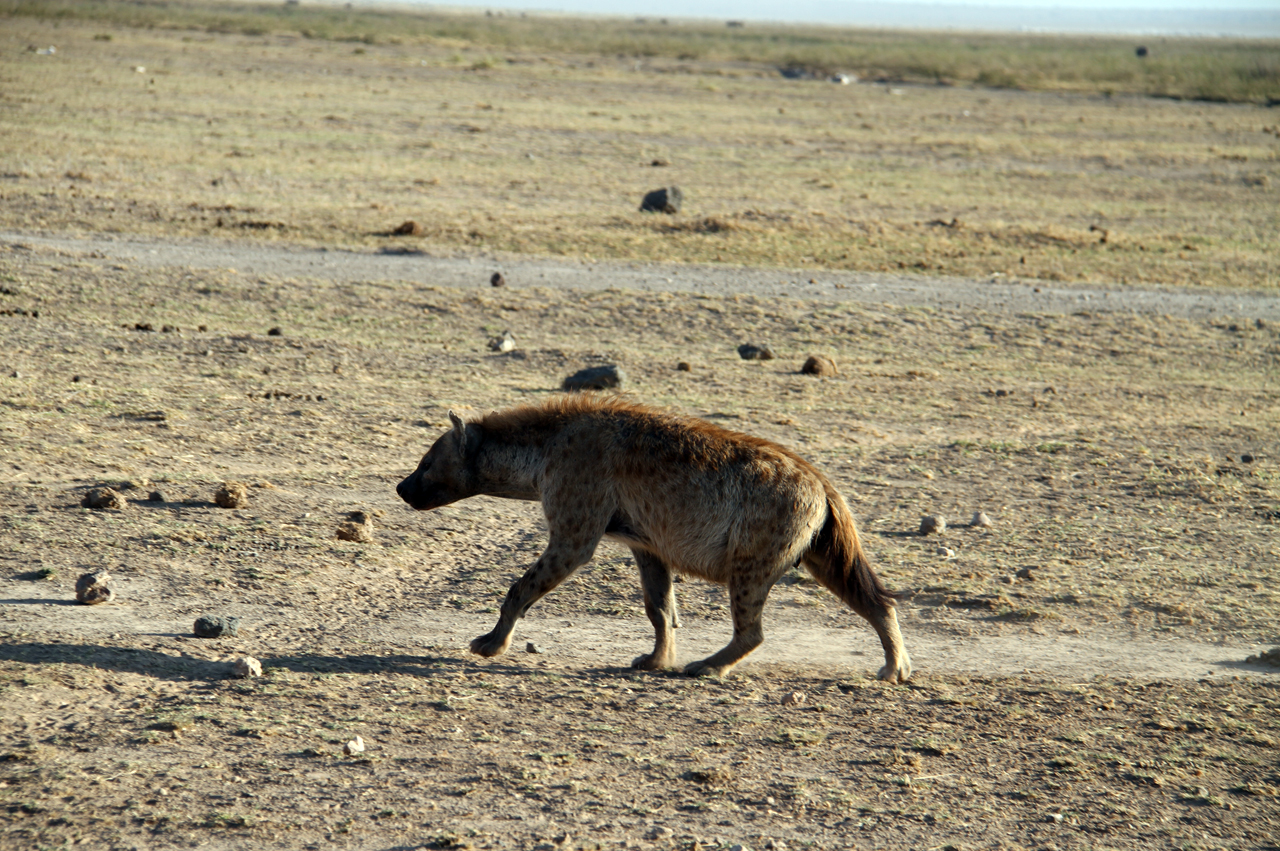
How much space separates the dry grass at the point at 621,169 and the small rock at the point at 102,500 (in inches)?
311

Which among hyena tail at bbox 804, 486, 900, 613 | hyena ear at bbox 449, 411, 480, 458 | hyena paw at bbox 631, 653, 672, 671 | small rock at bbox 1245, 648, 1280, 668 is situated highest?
hyena ear at bbox 449, 411, 480, 458

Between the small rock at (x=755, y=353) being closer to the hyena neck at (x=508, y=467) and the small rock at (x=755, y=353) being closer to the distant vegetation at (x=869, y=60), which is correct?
the hyena neck at (x=508, y=467)

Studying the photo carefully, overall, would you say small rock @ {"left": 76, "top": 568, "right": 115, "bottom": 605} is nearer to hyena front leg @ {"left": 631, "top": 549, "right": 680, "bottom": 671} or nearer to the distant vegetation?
hyena front leg @ {"left": 631, "top": 549, "right": 680, "bottom": 671}

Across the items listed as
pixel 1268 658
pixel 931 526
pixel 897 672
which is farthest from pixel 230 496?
pixel 1268 658

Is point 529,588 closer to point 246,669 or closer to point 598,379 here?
point 246,669

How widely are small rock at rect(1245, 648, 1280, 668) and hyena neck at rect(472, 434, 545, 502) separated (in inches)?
123

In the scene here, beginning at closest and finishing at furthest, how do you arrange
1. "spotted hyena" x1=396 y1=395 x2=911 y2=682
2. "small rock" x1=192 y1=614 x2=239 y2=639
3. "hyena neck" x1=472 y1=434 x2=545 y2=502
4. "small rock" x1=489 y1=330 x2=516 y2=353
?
"spotted hyena" x1=396 y1=395 x2=911 y2=682 → "small rock" x1=192 y1=614 x2=239 y2=639 → "hyena neck" x1=472 y1=434 x2=545 y2=502 → "small rock" x1=489 y1=330 x2=516 y2=353

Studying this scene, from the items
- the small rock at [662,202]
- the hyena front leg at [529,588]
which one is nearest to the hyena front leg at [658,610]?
the hyena front leg at [529,588]

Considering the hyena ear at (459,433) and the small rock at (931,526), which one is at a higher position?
the hyena ear at (459,433)

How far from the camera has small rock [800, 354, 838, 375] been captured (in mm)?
10000

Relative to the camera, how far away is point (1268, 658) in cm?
532

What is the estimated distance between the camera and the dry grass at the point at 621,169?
14.9 meters

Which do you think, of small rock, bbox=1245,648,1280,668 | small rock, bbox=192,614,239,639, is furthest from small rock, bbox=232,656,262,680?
small rock, bbox=1245,648,1280,668

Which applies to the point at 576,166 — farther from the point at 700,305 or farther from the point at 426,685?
the point at 426,685
